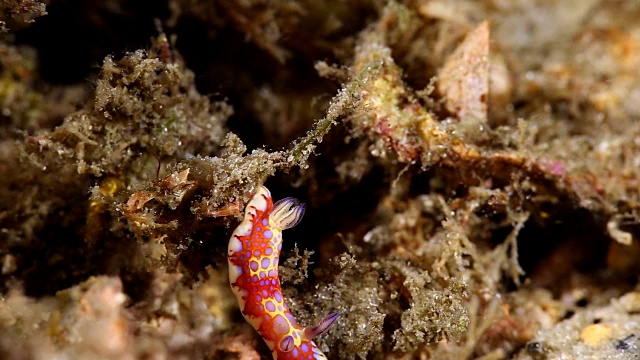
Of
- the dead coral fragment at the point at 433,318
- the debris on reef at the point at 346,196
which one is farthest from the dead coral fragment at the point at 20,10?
the dead coral fragment at the point at 433,318

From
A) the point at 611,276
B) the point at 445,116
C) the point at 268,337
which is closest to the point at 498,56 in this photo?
the point at 445,116

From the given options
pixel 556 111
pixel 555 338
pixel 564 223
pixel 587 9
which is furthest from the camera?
pixel 587 9

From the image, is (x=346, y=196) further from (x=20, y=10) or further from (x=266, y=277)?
(x=20, y=10)

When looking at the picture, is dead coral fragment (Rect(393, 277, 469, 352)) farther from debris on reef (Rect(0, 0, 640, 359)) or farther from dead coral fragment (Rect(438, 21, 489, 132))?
dead coral fragment (Rect(438, 21, 489, 132))

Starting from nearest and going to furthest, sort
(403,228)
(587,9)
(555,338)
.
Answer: (555,338) → (403,228) → (587,9)

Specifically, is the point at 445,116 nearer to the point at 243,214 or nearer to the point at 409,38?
the point at 409,38

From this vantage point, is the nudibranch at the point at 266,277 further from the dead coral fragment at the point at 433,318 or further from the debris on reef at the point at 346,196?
the dead coral fragment at the point at 433,318

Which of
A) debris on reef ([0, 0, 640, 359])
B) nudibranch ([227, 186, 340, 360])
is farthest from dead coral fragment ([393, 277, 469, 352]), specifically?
nudibranch ([227, 186, 340, 360])
